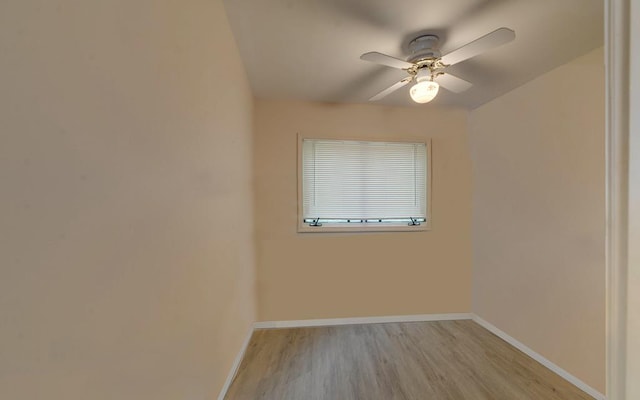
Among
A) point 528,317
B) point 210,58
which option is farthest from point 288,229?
point 528,317

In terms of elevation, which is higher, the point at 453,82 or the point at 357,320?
the point at 453,82

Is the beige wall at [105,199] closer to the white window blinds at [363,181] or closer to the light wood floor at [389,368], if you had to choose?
the light wood floor at [389,368]

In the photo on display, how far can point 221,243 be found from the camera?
1.38 metres

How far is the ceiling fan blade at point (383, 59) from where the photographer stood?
1.30 meters

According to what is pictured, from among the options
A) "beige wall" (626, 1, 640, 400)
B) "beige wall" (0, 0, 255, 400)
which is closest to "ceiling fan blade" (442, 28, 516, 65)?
"beige wall" (626, 1, 640, 400)

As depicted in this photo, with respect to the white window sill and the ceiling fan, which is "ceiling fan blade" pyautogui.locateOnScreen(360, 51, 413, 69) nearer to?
the ceiling fan

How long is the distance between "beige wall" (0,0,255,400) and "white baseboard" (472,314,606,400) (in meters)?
2.46

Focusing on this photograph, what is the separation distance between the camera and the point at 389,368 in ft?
5.59

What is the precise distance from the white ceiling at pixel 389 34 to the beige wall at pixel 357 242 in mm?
460

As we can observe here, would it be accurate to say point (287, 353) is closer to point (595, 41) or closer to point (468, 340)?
point (468, 340)

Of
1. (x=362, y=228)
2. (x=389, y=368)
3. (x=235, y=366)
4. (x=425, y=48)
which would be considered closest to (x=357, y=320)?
(x=389, y=368)

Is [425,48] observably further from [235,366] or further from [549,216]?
[235,366]

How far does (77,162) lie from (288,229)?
1.89 meters

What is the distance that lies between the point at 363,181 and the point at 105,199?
2130 mm
